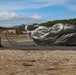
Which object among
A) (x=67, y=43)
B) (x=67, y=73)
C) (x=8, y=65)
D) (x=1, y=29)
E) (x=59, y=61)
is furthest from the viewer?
(x=1, y=29)

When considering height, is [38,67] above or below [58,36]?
below

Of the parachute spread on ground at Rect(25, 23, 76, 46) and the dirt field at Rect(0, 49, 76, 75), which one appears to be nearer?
the dirt field at Rect(0, 49, 76, 75)

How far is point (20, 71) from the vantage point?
14.1 m

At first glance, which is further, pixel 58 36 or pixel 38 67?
pixel 58 36

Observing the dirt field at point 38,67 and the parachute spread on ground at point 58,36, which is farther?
the parachute spread on ground at point 58,36

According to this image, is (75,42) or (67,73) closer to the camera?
(67,73)

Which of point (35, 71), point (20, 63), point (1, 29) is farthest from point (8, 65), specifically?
point (1, 29)

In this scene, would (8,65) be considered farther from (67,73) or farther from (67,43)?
(67,43)

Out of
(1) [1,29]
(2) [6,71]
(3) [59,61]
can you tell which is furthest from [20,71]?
(1) [1,29]

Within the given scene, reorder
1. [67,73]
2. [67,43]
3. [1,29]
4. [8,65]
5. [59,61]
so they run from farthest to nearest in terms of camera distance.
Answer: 1. [1,29]
2. [67,43]
3. [59,61]
4. [8,65]
5. [67,73]

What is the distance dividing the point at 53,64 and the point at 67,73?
2831 mm

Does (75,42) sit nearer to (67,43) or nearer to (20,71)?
(67,43)

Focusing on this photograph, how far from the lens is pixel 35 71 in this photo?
14219 millimetres

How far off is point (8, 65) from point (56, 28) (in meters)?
18.2
